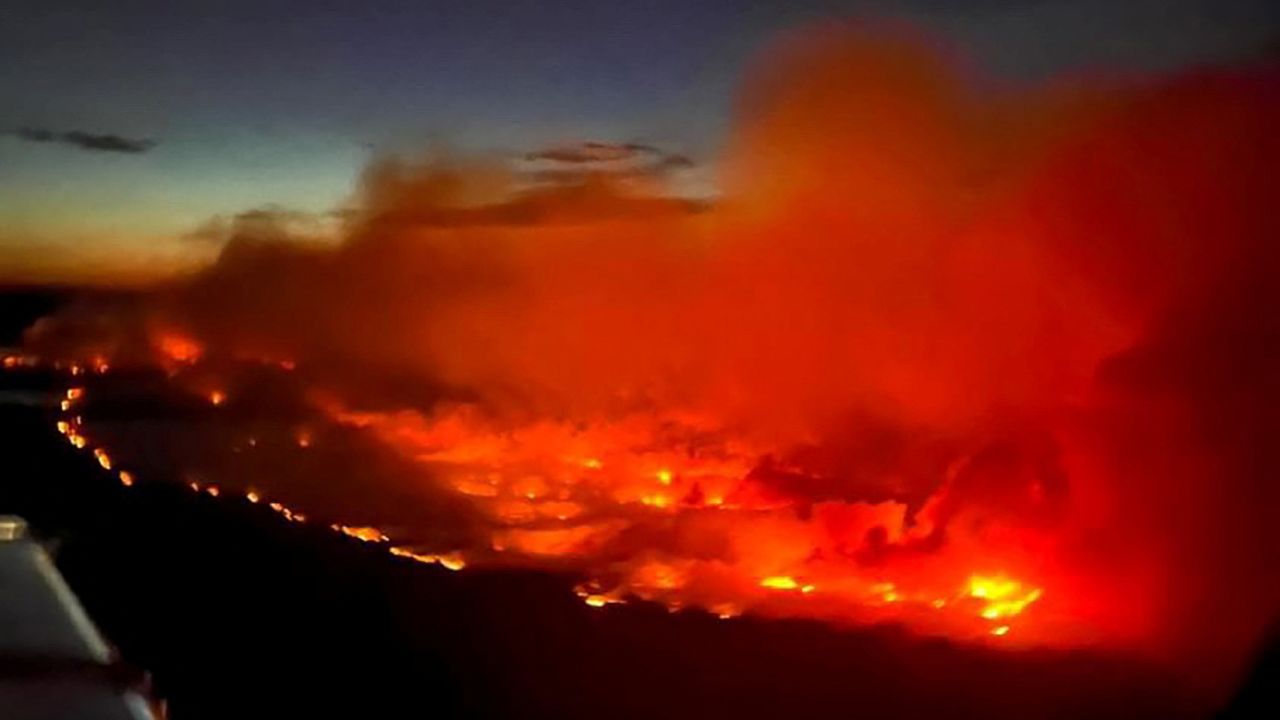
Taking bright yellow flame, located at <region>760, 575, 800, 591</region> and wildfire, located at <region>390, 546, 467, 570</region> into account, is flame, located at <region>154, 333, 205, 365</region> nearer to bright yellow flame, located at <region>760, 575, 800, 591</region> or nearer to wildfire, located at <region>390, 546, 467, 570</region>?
wildfire, located at <region>390, 546, 467, 570</region>

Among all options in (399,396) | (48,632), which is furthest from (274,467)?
(48,632)

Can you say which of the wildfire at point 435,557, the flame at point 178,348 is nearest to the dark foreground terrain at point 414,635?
the wildfire at point 435,557

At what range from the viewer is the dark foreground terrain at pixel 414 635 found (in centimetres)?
168

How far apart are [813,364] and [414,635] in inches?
21.9

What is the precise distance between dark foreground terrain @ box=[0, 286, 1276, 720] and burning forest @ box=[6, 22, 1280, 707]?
3 centimetres

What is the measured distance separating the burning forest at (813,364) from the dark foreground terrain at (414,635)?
1.1 inches

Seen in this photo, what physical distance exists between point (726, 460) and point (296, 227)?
1.77 feet

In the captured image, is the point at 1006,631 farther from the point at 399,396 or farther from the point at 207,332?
the point at 207,332

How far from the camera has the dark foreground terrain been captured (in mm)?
1677

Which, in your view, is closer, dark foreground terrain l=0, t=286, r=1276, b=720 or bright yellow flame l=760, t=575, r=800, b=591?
dark foreground terrain l=0, t=286, r=1276, b=720

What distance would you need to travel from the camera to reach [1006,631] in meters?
1.77

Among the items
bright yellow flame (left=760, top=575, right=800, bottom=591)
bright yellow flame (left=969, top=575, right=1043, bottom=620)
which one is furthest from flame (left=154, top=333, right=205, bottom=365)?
bright yellow flame (left=969, top=575, right=1043, bottom=620)

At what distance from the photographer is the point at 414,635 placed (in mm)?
1708

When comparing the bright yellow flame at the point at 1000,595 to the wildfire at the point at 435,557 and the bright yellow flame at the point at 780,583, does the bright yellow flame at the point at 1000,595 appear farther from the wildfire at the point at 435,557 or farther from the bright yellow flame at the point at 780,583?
the wildfire at the point at 435,557
